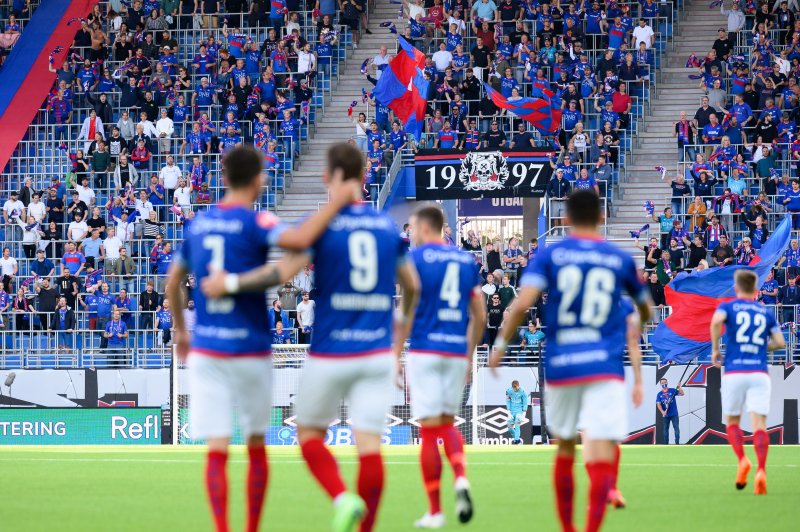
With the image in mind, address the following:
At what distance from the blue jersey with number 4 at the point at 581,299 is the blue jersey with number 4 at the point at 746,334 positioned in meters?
5.94

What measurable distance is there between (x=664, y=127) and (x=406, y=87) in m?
7.56

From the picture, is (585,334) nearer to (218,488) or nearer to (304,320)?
(218,488)

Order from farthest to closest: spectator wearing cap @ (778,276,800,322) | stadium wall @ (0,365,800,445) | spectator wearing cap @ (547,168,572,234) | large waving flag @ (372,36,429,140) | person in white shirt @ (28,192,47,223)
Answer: person in white shirt @ (28,192,47,223)
spectator wearing cap @ (547,168,572,234)
large waving flag @ (372,36,429,140)
spectator wearing cap @ (778,276,800,322)
stadium wall @ (0,365,800,445)

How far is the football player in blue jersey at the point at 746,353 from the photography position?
47.4 feet

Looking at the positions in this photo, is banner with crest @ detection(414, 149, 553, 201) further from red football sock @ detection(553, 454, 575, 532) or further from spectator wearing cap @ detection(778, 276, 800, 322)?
red football sock @ detection(553, 454, 575, 532)

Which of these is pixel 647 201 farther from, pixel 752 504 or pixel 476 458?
pixel 752 504

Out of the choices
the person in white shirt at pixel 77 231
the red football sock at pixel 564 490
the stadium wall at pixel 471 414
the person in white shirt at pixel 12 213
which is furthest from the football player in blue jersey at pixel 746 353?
the person in white shirt at pixel 12 213

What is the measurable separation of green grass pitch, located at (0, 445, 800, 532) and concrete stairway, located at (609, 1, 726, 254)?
42.6 feet

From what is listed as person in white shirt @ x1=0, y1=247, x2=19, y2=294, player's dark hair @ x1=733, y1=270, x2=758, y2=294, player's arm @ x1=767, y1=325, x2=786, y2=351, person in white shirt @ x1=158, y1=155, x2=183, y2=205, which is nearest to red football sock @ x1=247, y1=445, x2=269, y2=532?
player's dark hair @ x1=733, y1=270, x2=758, y2=294

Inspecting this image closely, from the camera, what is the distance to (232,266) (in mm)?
8445

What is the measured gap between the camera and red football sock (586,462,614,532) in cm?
869

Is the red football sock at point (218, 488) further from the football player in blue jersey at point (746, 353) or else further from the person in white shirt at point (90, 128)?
the person in white shirt at point (90, 128)

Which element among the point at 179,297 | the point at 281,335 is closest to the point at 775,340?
the point at 179,297

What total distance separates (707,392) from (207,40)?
18.1 m
